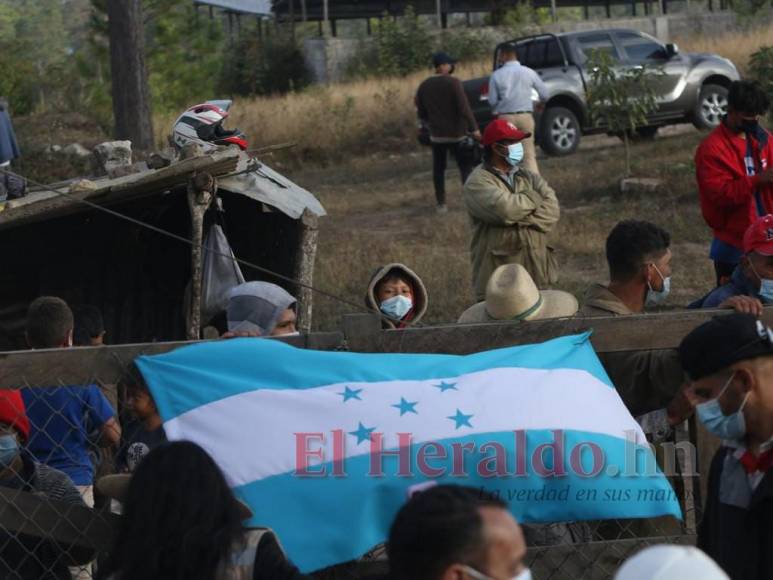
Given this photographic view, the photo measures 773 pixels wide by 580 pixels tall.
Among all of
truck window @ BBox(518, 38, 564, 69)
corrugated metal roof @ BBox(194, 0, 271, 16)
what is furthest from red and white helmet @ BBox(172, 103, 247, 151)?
corrugated metal roof @ BBox(194, 0, 271, 16)

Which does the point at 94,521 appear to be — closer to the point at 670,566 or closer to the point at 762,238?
the point at 670,566

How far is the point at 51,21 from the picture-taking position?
10019 centimetres

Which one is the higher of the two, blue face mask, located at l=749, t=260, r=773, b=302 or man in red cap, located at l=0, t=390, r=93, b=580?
blue face mask, located at l=749, t=260, r=773, b=302

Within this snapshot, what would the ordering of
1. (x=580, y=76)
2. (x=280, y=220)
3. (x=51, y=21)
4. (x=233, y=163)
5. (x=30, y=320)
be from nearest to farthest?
(x=30, y=320) < (x=233, y=163) < (x=280, y=220) < (x=580, y=76) < (x=51, y=21)

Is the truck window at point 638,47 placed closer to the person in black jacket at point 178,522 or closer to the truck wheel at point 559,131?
the truck wheel at point 559,131

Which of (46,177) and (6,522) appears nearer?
(6,522)

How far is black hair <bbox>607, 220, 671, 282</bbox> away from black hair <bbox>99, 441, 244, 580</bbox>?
2.64m

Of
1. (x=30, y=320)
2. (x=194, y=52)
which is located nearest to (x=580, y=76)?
(x=30, y=320)

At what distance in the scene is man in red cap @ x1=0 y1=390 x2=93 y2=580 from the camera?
160 inches

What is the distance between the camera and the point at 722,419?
3377 millimetres

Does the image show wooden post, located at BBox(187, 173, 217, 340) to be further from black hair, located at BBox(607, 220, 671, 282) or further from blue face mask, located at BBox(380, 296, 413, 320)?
black hair, located at BBox(607, 220, 671, 282)

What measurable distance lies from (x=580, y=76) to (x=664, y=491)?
54.8 ft

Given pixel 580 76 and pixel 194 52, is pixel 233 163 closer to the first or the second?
pixel 580 76

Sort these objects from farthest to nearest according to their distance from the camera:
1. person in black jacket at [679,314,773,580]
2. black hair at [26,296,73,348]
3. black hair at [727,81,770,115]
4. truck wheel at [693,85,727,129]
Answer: truck wheel at [693,85,727,129] < black hair at [727,81,770,115] < black hair at [26,296,73,348] < person in black jacket at [679,314,773,580]
